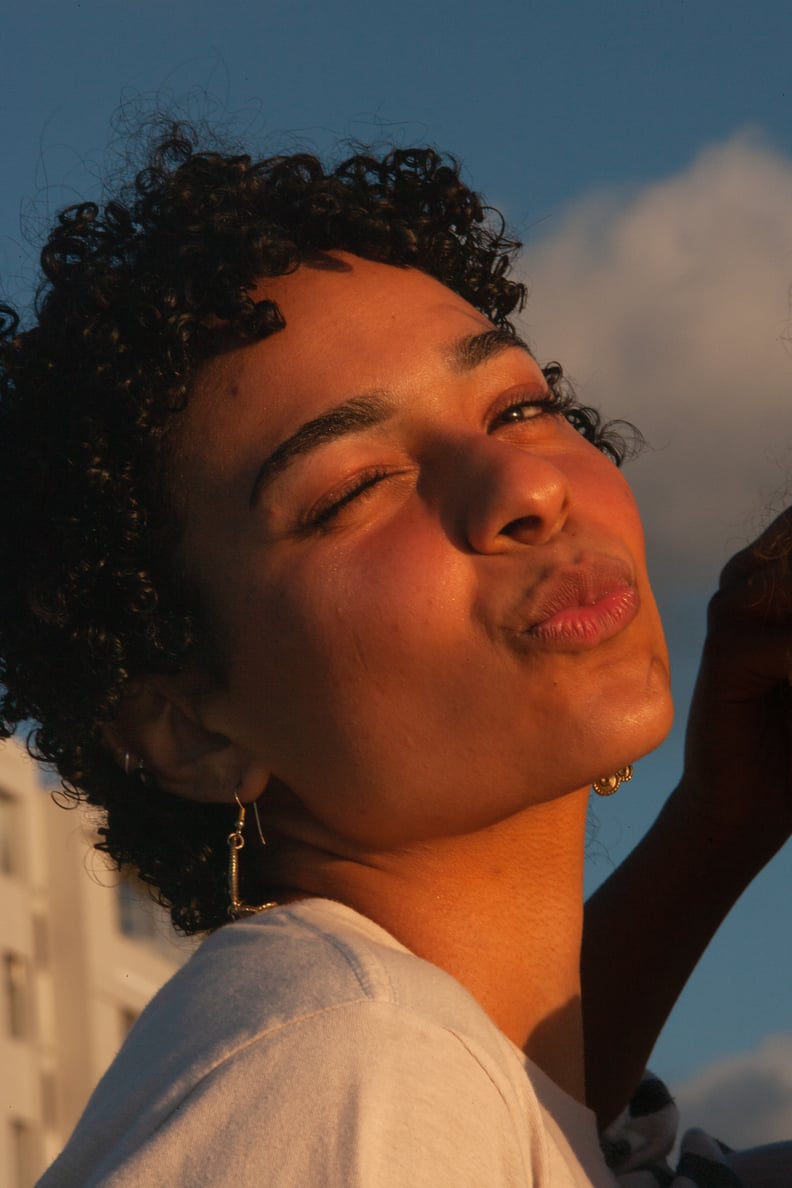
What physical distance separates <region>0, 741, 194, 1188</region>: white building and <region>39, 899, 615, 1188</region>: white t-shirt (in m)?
8.62

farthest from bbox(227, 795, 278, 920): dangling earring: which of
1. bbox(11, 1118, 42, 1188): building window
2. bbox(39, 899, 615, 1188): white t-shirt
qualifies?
bbox(11, 1118, 42, 1188): building window

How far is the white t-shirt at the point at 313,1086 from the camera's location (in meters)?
1.63

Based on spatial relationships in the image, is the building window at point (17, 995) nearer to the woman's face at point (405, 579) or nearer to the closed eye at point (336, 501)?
the woman's face at point (405, 579)

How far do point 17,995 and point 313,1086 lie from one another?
963 cm

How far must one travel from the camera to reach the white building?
34.1 feet

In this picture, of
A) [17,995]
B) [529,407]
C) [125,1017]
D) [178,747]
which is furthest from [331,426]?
[125,1017]

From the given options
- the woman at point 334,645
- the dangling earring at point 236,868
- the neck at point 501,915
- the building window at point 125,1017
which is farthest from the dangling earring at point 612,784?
the building window at point 125,1017

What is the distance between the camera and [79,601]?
2.54 m

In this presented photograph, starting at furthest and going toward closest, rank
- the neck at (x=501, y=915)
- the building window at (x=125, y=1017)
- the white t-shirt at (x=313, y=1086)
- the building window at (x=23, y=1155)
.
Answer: the building window at (x=125, y=1017) → the building window at (x=23, y=1155) → the neck at (x=501, y=915) → the white t-shirt at (x=313, y=1086)

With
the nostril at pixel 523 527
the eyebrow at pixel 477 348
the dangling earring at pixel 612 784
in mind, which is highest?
the eyebrow at pixel 477 348

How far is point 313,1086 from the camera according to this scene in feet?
5.47

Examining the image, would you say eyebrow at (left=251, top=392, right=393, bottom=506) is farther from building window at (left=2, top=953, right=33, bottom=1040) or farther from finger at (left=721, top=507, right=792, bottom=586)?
building window at (left=2, top=953, right=33, bottom=1040)

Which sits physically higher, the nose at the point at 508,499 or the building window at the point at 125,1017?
the nose at the point at 508,499

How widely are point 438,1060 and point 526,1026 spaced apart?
558 mm
